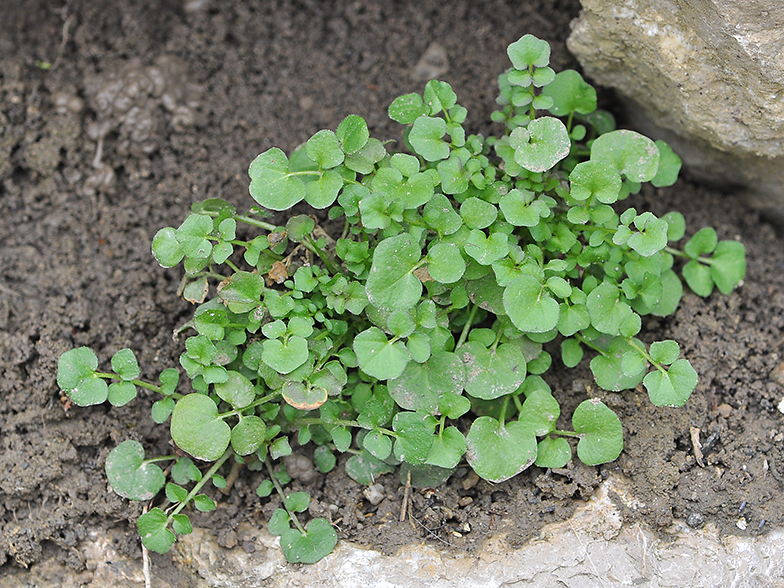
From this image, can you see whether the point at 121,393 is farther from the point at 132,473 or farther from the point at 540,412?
the point at 540,412

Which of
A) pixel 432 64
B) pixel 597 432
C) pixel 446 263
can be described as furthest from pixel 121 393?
pixel 432 64

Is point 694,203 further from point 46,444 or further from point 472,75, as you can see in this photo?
point 46,444

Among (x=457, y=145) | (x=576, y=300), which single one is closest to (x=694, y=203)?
(x=576, y=300)

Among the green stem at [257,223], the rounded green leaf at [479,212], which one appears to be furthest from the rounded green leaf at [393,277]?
the green stem at [257,223]

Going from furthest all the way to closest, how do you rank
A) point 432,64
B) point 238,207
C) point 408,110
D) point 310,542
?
point 432,64, point 238,207, point 408,110, point 310,542

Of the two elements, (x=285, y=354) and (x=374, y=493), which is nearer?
(x=285, y=354)
